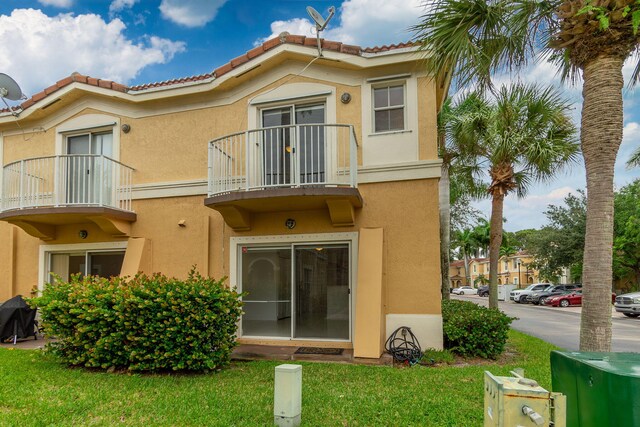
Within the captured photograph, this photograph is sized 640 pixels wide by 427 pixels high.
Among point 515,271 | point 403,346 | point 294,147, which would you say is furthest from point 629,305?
point 515,271

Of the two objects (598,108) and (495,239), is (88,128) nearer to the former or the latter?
(598,108)

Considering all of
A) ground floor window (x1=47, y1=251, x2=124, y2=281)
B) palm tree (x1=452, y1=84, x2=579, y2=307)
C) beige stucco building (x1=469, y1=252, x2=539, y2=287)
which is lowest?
beige stucco building (x1=469, y1=252, x2=539, y2=287)

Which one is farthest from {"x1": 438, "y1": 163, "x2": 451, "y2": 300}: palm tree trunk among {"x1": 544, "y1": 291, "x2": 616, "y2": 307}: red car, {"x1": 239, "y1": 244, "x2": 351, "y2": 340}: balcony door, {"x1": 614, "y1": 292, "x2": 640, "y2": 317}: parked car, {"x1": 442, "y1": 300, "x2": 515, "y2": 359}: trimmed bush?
{"x1": 544, "y1": 291, "x2": 616, "y2": 307}: red car

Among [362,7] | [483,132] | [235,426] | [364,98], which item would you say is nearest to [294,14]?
[362,7]

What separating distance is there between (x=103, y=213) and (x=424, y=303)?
7.80 m

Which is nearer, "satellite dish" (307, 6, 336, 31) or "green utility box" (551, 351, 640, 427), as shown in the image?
"green utility box" (551, 351, 640, 427)

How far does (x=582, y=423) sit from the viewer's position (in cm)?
250

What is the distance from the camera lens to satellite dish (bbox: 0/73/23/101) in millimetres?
11367

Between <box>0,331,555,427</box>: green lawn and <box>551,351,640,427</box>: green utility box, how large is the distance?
238 cm

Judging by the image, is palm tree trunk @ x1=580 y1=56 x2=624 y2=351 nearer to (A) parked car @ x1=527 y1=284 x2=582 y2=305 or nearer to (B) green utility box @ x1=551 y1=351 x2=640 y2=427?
(B) green utility box @ x1=551 y1=351 x2=640 y2=427

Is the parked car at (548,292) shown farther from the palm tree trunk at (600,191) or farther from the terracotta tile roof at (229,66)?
the palm tree trunk at (600,191)

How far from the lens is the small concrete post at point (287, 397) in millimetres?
4617

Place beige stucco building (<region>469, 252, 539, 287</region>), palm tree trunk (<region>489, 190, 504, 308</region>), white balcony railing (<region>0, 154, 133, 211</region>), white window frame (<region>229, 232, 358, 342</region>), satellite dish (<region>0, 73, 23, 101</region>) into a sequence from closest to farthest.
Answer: white window frame (<region>229, 232, 358, 342</region>)
white balcony railing (<region>0, 154, 133, 211</region>)
satellite dish (<region>0, 73, 23, 101</region>)
palm tree trunk (<region>489, 190, 504, 308</region>)
beige stucco building (<region>469, 252, 539, 287</region>)

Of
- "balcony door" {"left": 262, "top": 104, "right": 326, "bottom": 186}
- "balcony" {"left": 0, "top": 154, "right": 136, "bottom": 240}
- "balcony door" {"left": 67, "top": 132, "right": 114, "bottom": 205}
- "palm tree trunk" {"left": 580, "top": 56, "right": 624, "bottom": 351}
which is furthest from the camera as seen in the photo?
"balcony door" {"left": 67, "top": 132, "right": 114, "bottom": 205}
